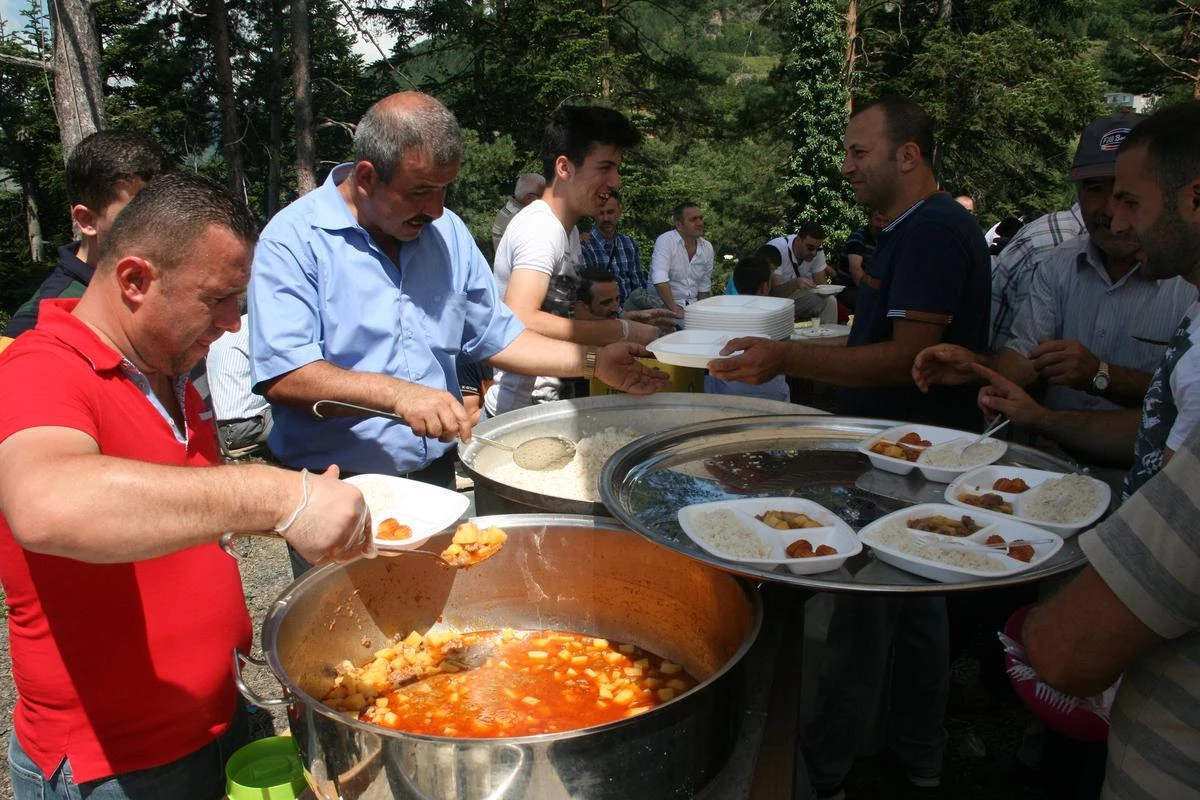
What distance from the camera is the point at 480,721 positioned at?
5.20 ft

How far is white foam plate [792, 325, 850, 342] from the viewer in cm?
544

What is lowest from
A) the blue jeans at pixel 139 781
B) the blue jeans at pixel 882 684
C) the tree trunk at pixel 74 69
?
the blue jeans at pixel 882 684

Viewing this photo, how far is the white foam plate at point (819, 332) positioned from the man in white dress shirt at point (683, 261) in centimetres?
241

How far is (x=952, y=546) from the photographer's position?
157cm

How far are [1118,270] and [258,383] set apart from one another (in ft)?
9.30

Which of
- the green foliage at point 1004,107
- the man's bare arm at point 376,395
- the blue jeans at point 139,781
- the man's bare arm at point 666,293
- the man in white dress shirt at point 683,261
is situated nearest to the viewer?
the blue jeans at point 139,781

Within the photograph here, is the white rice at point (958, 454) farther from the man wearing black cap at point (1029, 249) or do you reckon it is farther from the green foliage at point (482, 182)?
the green foliage at point (482, 182)

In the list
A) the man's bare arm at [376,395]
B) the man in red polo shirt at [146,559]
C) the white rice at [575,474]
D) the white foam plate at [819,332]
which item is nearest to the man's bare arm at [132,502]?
the man in red polo shirt at [146,559]

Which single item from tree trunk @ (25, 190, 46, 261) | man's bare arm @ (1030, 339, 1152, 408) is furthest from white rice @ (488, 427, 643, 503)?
tree trunk @ (25, 190, 46, 261)

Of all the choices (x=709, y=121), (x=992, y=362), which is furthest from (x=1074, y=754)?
(x=709, y=121)

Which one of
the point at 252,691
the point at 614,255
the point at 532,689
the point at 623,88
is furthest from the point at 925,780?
the point at 623,88

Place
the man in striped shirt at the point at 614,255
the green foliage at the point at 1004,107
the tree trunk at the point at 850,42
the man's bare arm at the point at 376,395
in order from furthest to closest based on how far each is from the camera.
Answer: the tree trunk at the point at 850,42 < the green foliage at the point at 1004,107 < the man in striped shirt at the point at 614,255 < the man's bare arm at the point at 376,395

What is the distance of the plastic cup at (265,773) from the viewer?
1.54 metres

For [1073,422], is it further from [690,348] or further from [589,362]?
[589,362]
